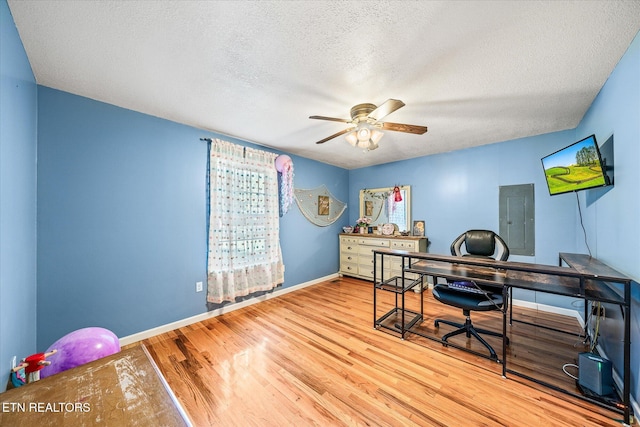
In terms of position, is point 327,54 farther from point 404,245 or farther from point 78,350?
point 404,245

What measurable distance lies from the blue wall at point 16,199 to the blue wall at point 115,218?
0.13 meters

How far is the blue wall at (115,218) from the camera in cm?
205

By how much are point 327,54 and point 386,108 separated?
634mm

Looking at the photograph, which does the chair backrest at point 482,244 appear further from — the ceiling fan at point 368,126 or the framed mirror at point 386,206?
the framed mirror at point 386,206

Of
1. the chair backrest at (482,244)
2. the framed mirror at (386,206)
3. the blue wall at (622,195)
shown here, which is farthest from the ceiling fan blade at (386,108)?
the framed mirror at (386,206)

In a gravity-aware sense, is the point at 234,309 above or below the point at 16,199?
below

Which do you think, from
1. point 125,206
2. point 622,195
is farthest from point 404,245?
point 125,206

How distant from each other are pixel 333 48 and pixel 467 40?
875mm

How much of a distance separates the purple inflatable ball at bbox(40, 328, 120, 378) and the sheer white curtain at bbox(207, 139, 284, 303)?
59.5 inches

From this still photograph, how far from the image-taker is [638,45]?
1.45 meters

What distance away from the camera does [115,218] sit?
7.78ft

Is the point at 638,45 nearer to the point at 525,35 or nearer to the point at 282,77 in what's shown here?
the point at 525,35

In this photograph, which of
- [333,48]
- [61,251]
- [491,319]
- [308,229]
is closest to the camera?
[333,48]

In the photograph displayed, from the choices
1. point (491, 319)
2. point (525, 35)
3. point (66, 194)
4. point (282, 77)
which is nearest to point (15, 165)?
point (66, 194)
